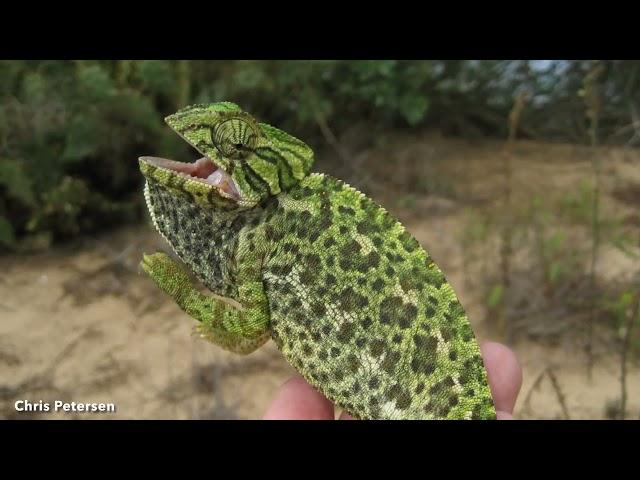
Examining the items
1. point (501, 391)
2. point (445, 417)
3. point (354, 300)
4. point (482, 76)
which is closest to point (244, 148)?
point (354, 300)

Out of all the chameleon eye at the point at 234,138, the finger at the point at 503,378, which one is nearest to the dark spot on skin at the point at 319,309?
the chameleon eye at the point at 234,138

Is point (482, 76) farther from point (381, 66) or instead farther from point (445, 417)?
point (445, 417)

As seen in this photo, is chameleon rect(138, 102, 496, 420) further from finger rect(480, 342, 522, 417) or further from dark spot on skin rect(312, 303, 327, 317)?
finger rect(480, 342, 522, 417)

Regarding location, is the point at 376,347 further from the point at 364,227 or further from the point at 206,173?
the point at 206,173

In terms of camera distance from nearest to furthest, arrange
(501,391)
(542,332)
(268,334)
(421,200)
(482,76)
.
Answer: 1. (268,334)
2. (501,391)
3. (542,332)
4. (421,200)
5. (482,76)

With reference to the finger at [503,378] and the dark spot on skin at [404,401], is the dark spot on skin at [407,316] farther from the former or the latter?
the finger at [503,378]

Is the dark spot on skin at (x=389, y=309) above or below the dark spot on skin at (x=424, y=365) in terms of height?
above
